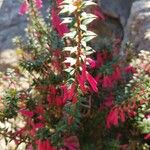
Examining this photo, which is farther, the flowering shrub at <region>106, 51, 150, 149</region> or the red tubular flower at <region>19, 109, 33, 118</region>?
the red tubular flower at <region>19, 109, 33, 118</region>

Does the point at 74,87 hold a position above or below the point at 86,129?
above

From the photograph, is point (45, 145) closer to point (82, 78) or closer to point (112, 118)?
point (112, 118)

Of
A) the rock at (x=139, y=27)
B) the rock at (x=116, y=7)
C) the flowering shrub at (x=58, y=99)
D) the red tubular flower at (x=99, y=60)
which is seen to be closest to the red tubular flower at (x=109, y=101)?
the flowering shrub at (x=58, y=99)

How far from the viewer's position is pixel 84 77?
200 cm

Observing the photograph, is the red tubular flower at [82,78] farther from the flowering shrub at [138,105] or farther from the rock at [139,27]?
the rock at [139,27]

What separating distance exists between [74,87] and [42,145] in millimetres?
581

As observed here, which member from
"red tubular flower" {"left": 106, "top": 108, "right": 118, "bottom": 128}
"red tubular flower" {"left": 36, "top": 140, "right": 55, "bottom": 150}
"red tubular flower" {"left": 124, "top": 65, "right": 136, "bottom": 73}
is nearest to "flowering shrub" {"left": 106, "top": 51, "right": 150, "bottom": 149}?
"red tubular flower" {"left": 106, "top": 108, "right": 118, "bottom": 128}

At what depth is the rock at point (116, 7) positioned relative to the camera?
14.1 ft

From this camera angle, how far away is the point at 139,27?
11.1ft

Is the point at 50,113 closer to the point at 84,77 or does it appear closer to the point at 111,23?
the point at 84,77

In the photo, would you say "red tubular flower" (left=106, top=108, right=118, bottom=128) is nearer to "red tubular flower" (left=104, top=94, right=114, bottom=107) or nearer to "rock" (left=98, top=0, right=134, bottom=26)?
"red tubular flower" (left=104, top=94, right=114, bottom=107)

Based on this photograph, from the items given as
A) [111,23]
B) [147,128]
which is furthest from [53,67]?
[111,23]

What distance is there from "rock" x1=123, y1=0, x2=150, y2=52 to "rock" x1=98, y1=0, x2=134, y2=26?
1.96 ft

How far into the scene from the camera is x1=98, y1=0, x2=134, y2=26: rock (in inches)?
169
